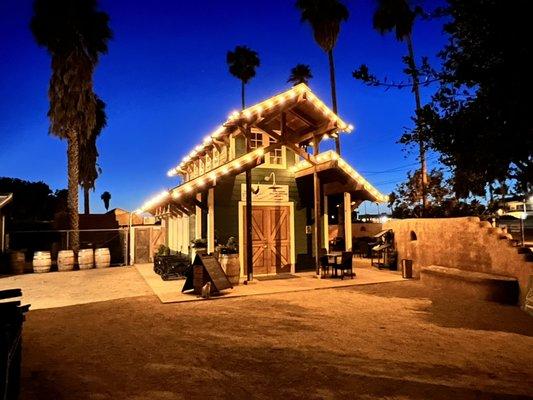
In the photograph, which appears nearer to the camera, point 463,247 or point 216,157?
point 463,247

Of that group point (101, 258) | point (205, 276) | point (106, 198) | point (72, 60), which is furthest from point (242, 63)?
point (106, 198)

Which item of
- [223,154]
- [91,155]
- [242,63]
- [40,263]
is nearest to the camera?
[223,154]

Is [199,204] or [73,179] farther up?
[73,179]

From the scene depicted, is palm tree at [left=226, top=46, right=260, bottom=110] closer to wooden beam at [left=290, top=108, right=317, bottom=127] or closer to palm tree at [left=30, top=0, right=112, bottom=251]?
palm tree at [left=30, top=0, right=112, bottom=251]

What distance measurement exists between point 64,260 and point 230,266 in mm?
9647

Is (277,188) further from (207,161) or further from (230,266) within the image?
(207,161)

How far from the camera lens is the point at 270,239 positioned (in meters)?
12.8

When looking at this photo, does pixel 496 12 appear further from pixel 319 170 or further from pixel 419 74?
pixel 319 170

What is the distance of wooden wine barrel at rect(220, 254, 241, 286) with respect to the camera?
34.5 feet

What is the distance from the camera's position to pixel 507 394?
152 inches

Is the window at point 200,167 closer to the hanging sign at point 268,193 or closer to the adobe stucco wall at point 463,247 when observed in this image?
the hanging sign at point 268,193

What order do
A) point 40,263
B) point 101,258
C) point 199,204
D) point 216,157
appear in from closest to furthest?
point 199,204
point 216,157
point 40,263
point 101,258

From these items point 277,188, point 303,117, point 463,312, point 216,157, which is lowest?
point 463,312

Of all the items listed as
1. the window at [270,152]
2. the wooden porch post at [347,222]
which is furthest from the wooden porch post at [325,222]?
the window at [270,152]
